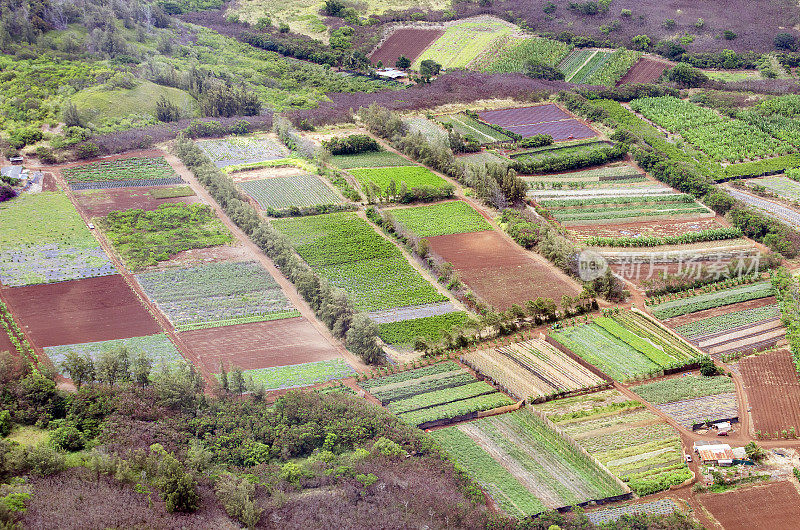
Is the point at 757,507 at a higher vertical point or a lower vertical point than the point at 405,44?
lower

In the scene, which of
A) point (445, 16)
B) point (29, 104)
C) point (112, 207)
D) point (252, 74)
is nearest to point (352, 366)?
point (112, 207)

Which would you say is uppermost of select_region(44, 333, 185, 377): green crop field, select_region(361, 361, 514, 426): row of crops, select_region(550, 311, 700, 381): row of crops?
select_region(550, 311, 700, 381): row of crops

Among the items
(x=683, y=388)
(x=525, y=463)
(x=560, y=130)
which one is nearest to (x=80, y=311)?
(x=525, y=463)

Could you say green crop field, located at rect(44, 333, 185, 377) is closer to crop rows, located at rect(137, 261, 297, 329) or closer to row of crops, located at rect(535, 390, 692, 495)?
crop rows, located at rect(137, 261, 297, 329)

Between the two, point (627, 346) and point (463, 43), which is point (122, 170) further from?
point (463, 43)

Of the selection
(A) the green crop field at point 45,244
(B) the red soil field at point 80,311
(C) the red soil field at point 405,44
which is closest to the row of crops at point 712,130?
(C) the red soil field at point 405,44

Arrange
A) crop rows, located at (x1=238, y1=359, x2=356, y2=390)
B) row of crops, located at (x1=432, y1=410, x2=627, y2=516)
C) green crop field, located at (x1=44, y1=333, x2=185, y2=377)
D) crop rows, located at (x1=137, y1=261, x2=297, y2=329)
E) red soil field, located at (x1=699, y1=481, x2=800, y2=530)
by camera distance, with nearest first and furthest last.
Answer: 1. red soil field, located at (x1=699, y1=481, x2=800, y2=530)
2. row of crops, located at (x1=432, y1=410, x2=627, y2=516)
3. crop rows, located at (x1=238, y1=359, x2=356, y2=390)
4. green crop field, located at (x1=44, y1=333, x2=185, y2=377)
5. crop rows, located at (x1=137, y1=261, x2=297, y2=329)

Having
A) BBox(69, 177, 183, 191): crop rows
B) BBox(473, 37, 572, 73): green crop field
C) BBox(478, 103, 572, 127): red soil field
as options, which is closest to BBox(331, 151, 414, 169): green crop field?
BBox(478, 103, 572, 127): red soil field

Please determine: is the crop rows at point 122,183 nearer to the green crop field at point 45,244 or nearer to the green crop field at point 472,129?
the green crop field at point 45,244

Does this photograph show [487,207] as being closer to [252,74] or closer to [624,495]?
[624,495]
